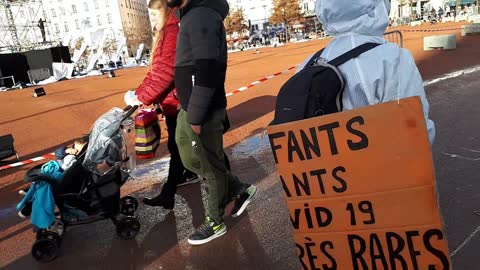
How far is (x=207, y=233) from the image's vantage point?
385 cm

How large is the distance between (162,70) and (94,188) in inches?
48.2

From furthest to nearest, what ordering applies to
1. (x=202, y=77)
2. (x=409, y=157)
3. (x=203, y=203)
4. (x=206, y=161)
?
(x=203, y=203), (x=206, y=161), (x=202, y=77), (x=409, y=157)

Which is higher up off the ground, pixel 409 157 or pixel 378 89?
pixel 378 89

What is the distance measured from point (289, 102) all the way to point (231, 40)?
6930 cm

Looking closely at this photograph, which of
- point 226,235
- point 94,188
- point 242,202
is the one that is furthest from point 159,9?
point 226,235

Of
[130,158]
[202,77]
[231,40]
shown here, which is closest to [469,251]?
[202,77]

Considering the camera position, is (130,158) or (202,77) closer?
(202,77)

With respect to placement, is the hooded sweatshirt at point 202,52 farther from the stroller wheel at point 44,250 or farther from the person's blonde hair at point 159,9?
the stroller wheel at point 44,250

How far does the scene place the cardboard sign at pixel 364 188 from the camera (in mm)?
1636

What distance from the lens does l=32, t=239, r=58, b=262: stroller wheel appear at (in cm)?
385

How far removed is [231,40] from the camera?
6944 centimetres

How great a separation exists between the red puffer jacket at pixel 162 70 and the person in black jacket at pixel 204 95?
29 centimetres

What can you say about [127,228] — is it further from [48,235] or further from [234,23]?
[234,23]

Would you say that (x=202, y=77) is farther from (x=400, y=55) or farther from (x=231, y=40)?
(x=231, y=40)
